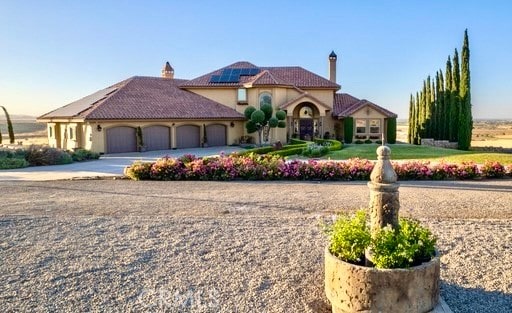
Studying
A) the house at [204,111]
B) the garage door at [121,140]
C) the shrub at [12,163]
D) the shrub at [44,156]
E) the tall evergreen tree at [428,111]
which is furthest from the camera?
the tall evergreen tree at [428,111]

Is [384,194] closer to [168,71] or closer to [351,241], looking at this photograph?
[351,241]

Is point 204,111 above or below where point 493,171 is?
above

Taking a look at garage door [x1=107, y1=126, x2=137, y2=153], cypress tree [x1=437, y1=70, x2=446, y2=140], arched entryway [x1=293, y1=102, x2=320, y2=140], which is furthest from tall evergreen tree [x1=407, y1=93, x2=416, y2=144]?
garage door [x1=107, y1=126, x2=137, y2=153]

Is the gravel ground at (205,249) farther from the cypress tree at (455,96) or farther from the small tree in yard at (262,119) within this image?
the cypress tree at (455,96)

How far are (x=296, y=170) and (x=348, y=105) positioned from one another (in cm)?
2548

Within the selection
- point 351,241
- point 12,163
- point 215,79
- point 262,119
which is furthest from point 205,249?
point 215,79

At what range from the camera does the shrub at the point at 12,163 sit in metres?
20.0

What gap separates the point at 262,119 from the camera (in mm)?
31281

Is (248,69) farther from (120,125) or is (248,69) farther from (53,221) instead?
(53,221)

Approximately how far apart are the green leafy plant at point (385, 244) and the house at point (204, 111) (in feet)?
83.1

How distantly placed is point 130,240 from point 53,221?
7.81 feet

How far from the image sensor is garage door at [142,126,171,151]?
30189mm

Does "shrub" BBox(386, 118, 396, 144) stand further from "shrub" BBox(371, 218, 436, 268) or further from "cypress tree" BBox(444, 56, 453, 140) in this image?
"shrub" BBox(371, 218, 436, 268)

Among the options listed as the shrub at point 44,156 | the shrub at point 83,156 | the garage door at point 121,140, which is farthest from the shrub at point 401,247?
the garage door at point 121,140
